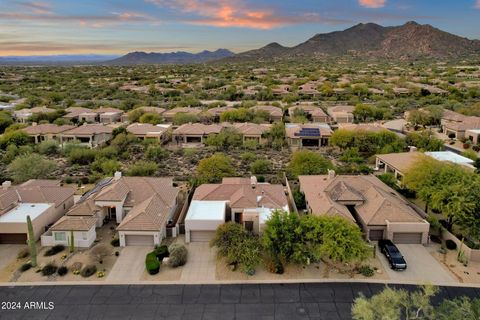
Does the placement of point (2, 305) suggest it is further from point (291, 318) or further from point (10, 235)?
point (291, 318)

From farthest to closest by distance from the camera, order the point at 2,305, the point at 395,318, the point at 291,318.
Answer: the point at 2,305, the point at 291,318, the point at 395,318

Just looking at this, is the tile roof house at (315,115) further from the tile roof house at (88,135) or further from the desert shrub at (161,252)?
the desert shrub at (161,252)

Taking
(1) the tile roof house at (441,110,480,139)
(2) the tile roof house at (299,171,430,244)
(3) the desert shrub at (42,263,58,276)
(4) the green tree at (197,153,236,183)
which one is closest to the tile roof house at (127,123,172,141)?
(4) the green tree at (197,153,236,183)

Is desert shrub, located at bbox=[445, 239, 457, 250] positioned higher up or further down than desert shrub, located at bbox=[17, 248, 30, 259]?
higher up

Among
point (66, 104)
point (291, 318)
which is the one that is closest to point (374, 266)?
point (291, 318)

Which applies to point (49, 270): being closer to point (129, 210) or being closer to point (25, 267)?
point (25, 267)

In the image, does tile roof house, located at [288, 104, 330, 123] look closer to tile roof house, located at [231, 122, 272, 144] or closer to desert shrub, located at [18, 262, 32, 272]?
tile roof house, located at [231, 122, 272, 144]

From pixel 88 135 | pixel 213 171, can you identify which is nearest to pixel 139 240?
pixel 213 171
